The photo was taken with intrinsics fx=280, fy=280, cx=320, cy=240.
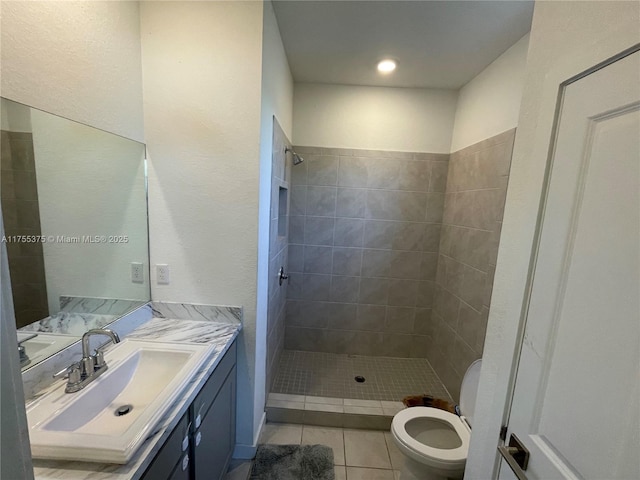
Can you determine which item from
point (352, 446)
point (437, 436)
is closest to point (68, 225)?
point (352, 446)

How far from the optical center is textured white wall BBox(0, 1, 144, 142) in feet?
2.97

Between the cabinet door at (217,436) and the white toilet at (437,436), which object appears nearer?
the cabinet door at (217,436)

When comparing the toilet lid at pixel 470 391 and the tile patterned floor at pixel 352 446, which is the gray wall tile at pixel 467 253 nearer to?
the toilet lid at pixel 470 391

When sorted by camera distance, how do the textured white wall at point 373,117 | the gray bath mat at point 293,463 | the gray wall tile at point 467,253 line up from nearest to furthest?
the gray bath mat at point 293,463
the gray wall tile at point 467,253
the textured white wall at point 373,117

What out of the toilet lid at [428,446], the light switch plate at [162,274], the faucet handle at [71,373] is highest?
the light switch plate at [162,274]

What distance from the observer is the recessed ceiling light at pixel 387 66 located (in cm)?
210

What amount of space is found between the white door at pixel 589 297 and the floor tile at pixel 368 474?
1197 mm

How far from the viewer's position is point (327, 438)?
1.94 metres

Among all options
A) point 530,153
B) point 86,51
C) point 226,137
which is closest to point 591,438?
point 530,153

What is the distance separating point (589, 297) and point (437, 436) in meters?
1.46

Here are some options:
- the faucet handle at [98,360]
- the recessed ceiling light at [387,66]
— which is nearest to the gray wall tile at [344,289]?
the recessed ceiling light at [387,66]

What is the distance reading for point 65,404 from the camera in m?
0.92

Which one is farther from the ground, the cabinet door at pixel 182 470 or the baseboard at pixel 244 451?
the cabinet door at pixel 182 470

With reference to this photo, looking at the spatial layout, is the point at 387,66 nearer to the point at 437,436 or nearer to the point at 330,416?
the point at 437,436
